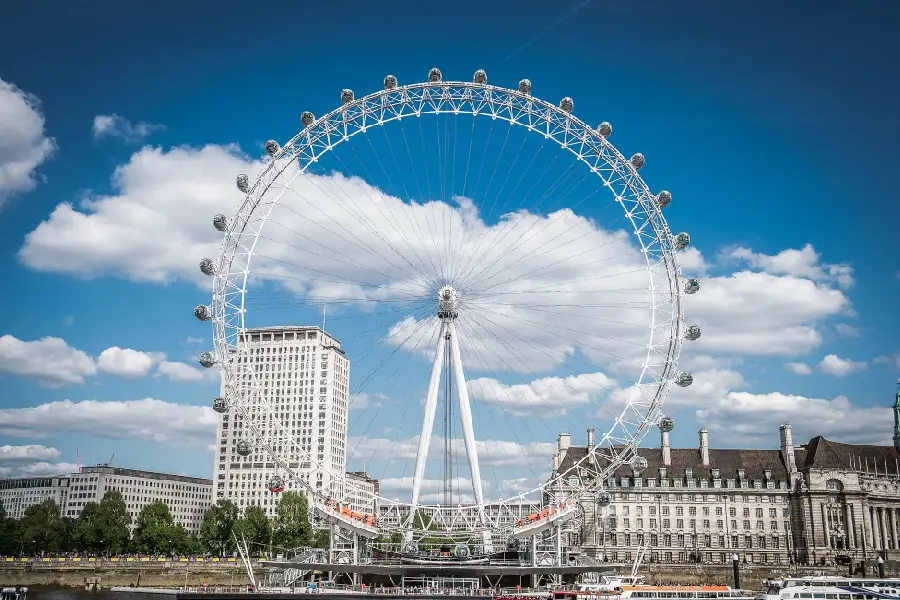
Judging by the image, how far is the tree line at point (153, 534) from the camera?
132375mm

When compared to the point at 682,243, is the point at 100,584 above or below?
below

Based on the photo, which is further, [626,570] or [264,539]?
[264,539]

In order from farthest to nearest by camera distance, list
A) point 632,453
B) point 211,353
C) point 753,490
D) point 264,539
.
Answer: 1. point 264,539
2. point 753,490
3. point 632,453
4. point 211,353

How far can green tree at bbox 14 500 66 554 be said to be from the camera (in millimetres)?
134125

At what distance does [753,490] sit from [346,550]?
71954mm

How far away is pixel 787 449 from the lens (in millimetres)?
127562

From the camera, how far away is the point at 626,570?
114875mm

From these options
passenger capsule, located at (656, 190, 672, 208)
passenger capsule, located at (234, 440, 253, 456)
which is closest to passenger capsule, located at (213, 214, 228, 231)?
passenger capsule, located at (234, 440, 253, 456)

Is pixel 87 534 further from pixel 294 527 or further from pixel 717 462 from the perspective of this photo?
pixel 717 462

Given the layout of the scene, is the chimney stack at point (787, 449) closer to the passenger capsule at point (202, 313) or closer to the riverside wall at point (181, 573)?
the riverside wall at point (181, 573)

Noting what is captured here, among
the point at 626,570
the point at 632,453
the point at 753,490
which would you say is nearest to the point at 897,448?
the point at 753,490

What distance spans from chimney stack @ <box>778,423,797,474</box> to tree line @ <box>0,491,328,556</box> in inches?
2798

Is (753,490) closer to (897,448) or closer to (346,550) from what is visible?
(897,448)

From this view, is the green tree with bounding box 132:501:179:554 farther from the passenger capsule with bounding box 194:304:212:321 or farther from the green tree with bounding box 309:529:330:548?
the passenger capsule with bounding box 194:304:212:321
